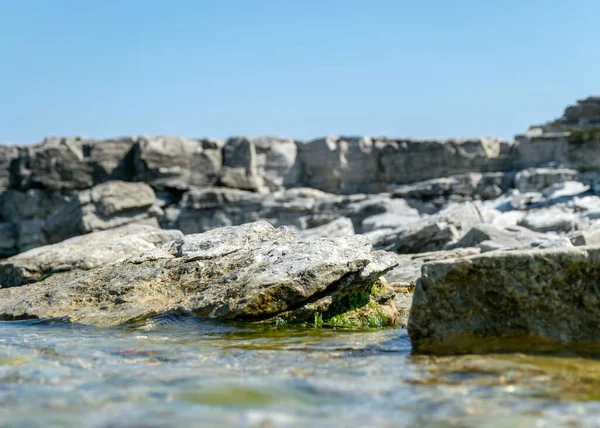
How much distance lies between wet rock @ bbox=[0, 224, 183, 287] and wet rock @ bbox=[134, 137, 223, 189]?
Answer: 19.2 meters

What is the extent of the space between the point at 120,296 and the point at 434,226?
8.99 metres

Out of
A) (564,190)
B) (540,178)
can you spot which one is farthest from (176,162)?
(564,190)

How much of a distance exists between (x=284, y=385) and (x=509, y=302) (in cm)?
175

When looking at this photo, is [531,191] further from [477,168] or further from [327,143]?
[327,143]

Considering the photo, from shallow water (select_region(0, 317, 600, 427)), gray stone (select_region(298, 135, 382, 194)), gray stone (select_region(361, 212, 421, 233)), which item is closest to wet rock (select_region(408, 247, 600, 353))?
shallow water (select_region(0, 317, 600, 427))

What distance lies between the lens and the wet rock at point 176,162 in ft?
98.8

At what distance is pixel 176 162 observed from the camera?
30.5 meters

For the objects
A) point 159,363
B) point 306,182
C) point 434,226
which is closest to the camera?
point 159,363

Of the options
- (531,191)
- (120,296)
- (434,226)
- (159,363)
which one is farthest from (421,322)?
(531,191)

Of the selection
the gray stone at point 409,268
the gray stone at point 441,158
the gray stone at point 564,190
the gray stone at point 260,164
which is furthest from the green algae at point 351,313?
the gray stone at point 260,164

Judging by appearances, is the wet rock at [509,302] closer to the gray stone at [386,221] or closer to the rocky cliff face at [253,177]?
the gray stone at [386,221]

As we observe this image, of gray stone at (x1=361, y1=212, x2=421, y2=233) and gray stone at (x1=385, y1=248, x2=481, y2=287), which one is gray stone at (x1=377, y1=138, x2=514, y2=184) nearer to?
gray stone at (x1=361, y1=212, x2=421, y2=233)

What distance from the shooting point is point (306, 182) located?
32.0m

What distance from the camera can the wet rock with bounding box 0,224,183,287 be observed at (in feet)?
33.4
